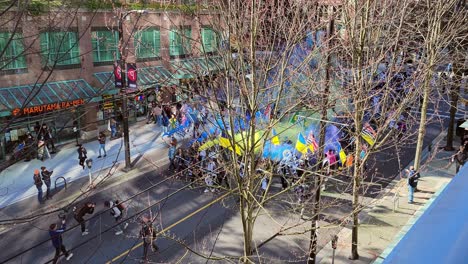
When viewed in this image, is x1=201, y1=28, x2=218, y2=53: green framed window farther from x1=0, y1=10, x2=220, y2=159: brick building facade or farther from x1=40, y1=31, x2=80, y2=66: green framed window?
x1=40, y1=31, x2=80, y2=66: green framed window

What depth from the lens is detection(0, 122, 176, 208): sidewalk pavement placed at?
18406 millimetres

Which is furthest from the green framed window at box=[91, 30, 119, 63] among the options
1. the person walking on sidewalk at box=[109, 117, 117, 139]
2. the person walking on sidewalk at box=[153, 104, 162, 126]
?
the person walking on sidewalk at box=[153, 104, 162, 126]

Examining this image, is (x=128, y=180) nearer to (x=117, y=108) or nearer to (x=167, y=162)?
(x=167, y=162)

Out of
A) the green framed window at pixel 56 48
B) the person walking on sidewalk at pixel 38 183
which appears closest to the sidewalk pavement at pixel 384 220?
the green framed window at pixel 56 48

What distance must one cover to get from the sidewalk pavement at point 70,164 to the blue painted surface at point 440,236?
49.3ft

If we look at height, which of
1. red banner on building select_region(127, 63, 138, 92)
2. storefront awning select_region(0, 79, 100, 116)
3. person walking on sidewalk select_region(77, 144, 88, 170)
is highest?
red banner on building select_region(127, 63, 138, 92)

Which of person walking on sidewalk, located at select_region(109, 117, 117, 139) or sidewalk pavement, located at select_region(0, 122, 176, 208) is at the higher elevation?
person walking on sidewalk, located at select_region(109, 117, 117, 139)

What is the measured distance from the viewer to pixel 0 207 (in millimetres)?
16891

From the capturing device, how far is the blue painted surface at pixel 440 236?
1.35 m

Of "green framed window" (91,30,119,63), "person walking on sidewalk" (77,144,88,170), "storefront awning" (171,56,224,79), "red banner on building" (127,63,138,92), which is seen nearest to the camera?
"storefront awning" (171,56,224,79)

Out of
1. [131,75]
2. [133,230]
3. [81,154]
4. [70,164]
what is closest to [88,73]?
[131,75]

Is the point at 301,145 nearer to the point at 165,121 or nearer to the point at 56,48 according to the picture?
the point at 56,48

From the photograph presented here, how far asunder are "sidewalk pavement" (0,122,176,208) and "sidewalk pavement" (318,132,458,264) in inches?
328

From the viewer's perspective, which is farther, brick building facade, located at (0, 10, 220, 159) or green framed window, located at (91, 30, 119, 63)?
green framed window, located at (91, 30, 119, 63)
